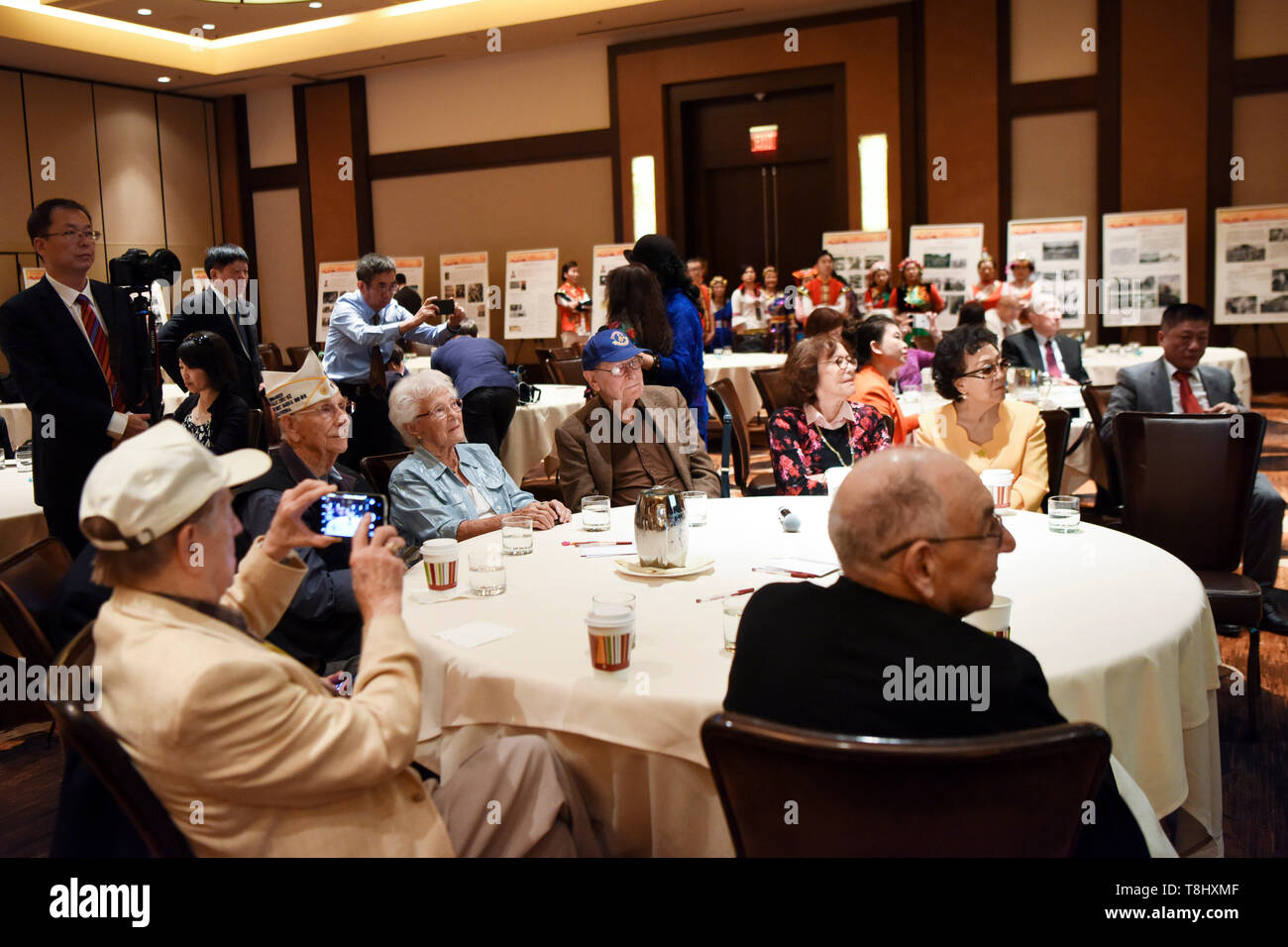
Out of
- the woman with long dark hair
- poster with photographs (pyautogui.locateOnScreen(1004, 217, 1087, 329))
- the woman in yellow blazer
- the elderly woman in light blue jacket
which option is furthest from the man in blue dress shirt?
poster with photographs (pyautogui.locateOnScreen(1004, 217, 1087, 329))

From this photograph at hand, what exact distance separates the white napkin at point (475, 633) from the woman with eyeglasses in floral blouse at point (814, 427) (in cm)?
190

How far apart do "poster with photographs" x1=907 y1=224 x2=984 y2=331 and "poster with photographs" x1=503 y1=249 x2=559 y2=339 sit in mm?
4230

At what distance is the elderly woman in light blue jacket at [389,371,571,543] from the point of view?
125 inches

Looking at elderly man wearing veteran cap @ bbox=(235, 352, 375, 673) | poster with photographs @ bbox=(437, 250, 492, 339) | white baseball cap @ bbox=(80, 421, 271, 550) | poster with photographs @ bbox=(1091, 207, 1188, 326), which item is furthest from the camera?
poster with photographs @ bbox=(437, 250, 492, 339)

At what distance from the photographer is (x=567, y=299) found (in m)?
11.9

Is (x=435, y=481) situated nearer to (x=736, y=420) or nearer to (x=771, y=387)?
(x=736, y=420)

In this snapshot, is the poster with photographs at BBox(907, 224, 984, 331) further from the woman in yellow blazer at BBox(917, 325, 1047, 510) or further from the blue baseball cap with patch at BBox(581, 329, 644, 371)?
the blue baseball cap with patch at BBox(581, 329, 644, 371)

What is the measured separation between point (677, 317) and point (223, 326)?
2.07m

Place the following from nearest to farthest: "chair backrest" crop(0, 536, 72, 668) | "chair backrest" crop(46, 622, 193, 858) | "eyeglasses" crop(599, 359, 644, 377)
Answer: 1. "chair backrest" crop(46, 622, 193, 858)
2. "chair backrest" crop(0, 536, 72, 668)
3. "eyeglasses" crop(599, 359, 644, 377)

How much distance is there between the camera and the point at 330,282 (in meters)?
14.0

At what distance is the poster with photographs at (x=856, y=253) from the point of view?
1120cm

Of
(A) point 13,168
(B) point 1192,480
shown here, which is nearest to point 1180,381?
(B) point 1192,480

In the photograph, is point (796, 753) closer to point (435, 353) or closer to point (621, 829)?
point (621, 829)
